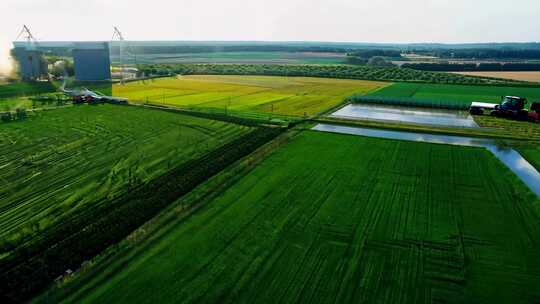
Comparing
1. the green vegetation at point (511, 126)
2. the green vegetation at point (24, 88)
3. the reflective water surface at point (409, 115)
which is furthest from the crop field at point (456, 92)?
the green vegetation at point (24, 88)

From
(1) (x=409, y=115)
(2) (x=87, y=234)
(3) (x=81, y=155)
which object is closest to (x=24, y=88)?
(3) (x=81, y=155)

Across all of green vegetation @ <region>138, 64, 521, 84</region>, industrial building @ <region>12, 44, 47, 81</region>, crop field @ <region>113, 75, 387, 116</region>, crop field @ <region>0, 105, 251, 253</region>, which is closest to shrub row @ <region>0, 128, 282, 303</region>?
crop field @ <region>0, 105, 251, 253</region>

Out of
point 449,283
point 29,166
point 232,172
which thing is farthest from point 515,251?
point 29,166

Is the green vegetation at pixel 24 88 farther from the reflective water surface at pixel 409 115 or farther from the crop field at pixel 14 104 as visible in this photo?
the reflective water surface at pixel 409 115

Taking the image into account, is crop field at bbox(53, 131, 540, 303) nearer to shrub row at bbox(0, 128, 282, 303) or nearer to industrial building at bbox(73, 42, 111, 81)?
shrub row at bbox(0, 128, 282, 303)

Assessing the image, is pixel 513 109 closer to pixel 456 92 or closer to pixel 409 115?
pixel 409 115

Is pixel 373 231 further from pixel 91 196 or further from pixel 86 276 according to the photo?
pixel 91 196

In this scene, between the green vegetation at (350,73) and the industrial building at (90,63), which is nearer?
the industrial building at (90,63)
